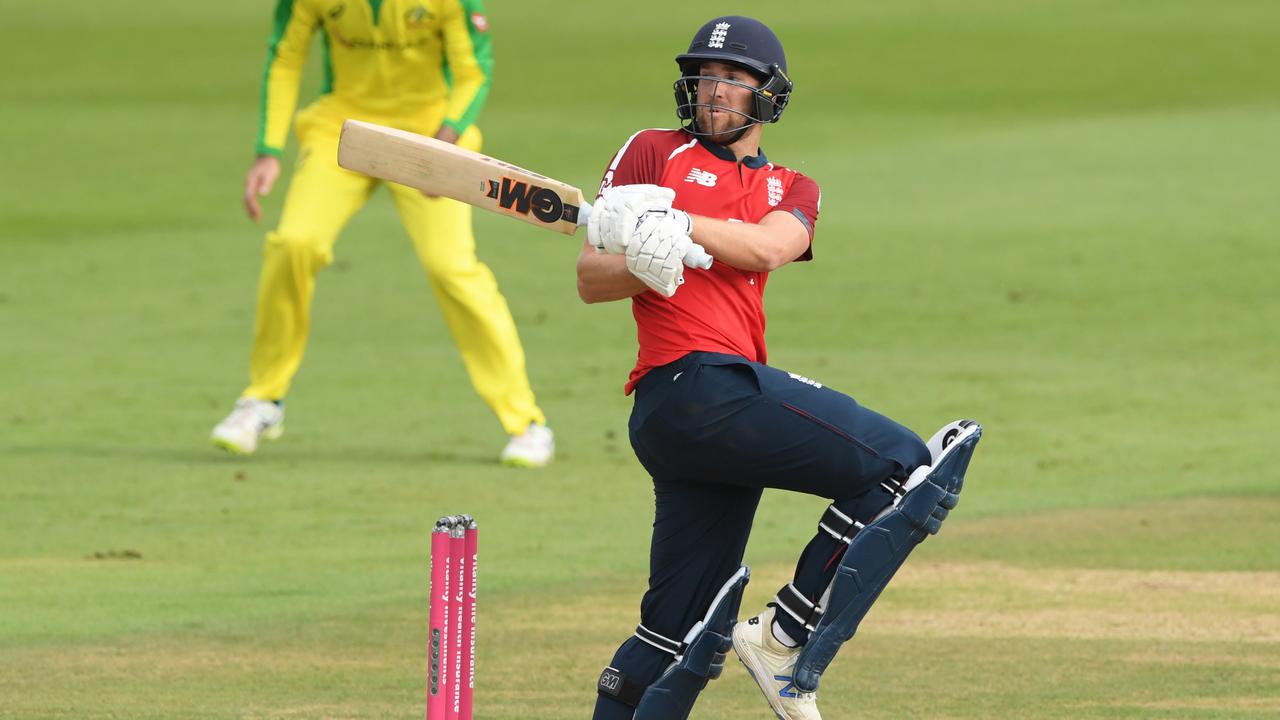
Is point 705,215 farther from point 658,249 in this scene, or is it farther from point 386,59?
point 386,59

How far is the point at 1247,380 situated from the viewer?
14.0 meters

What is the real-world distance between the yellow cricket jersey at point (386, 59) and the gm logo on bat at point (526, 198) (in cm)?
518

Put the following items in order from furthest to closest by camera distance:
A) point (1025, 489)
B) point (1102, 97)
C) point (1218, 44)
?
point (1218, 44), point (1102, 97), point (1025, 489)

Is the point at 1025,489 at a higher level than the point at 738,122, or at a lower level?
lower

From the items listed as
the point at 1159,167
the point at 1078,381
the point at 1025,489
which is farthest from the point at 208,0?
the point at 1025,489

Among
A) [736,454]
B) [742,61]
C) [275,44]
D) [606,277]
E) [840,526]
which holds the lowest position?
[840,526]

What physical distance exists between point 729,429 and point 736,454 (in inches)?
2.6

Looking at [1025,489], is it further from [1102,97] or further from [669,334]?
[1102,97]

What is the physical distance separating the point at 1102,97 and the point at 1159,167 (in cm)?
1155

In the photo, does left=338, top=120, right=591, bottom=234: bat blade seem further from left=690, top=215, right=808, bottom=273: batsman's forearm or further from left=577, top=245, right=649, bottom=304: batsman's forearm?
left=690, top=215, right=808, bottom=273: batsman's forearm

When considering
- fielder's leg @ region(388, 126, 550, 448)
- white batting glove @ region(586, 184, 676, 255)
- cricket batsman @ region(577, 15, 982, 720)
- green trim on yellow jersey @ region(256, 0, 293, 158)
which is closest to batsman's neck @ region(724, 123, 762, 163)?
cricket batsman @ region(577, 15, 982, 720)

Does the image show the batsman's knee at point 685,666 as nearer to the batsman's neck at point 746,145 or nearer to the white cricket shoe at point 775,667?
the white cricket shoe at point 775,667

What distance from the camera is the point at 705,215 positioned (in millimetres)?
5359

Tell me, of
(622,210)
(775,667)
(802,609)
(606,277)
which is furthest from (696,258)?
(775,667)
